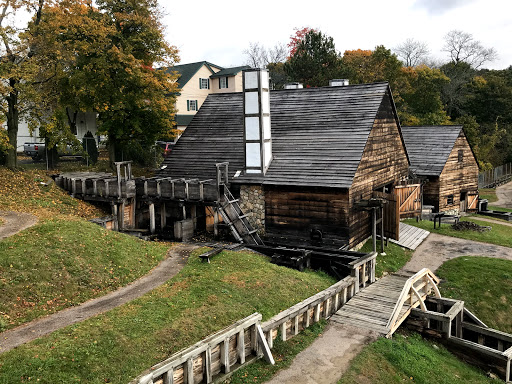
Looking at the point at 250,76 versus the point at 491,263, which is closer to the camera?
the point at 491,263

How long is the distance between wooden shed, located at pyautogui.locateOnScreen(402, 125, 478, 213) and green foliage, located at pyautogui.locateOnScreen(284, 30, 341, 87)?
14473 mm

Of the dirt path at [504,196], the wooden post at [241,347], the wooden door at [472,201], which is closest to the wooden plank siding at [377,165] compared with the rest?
the wooden post at [241,347]

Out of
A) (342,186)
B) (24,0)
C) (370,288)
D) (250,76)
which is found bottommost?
(370,288)

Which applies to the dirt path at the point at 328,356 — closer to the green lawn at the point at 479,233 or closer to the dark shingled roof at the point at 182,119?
the green lawn at the point at 479,233

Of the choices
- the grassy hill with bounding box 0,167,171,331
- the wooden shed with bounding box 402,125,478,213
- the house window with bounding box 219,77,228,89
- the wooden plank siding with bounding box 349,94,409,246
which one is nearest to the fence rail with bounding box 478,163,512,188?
the wooden shed with bounding box 402,125,478,213

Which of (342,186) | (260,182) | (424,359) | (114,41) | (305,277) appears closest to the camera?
(424,359)

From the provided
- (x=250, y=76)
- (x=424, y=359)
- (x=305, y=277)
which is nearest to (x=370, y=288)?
(x=305, y=277)

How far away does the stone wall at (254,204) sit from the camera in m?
21.5

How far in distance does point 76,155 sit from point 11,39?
11.5m

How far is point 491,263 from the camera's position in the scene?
64.3ft

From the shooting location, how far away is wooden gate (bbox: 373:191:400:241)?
69.1 feet

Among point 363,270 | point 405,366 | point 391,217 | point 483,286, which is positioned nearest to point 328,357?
point 405,366

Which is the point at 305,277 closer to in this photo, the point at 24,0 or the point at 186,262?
the point at 186,262

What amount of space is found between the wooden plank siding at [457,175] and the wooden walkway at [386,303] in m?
16.9
